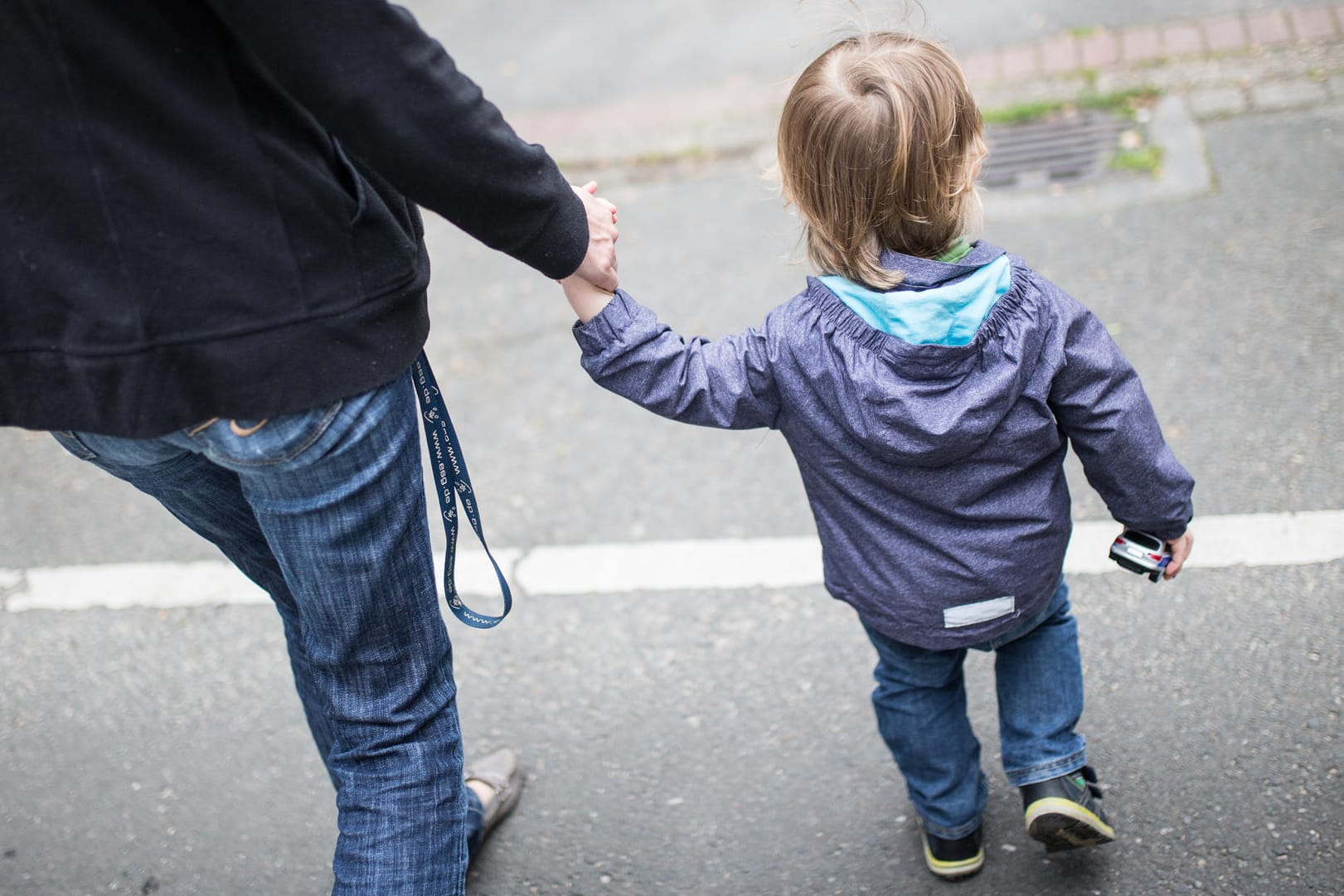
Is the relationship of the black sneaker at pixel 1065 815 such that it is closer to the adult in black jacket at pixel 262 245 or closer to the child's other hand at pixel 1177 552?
the child's other hand at pixel 1177 552

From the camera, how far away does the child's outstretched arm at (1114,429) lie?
1752 mm

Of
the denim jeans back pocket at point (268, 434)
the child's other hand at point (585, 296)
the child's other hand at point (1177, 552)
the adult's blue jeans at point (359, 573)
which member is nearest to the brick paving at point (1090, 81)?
the child's other hand at point (1177, 552)

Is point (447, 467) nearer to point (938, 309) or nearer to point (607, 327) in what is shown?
point (607, 327)

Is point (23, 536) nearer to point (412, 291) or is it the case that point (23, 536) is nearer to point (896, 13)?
point (412, 291)

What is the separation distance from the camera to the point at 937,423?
169cm

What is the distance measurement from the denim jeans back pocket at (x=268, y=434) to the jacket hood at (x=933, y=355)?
0.70 m

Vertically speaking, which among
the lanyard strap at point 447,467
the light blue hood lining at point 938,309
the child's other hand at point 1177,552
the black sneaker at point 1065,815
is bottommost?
the black sneaker at point 1065,815

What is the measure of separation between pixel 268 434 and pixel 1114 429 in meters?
1.18

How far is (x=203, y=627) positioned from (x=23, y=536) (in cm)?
82

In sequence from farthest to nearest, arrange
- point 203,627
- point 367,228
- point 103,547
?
1. point 103,547
2. point 203,627
3. point 367,228

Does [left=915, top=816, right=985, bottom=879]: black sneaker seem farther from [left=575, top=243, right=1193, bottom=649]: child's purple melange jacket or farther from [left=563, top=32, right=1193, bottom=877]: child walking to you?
[left=575, top=243, right=1193, bottom=649]: child's purple melange jacket

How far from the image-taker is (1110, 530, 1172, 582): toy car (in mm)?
1967

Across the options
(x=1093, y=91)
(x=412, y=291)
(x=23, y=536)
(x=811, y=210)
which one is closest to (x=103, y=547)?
(x=23, y=536)

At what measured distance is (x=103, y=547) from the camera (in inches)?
136
